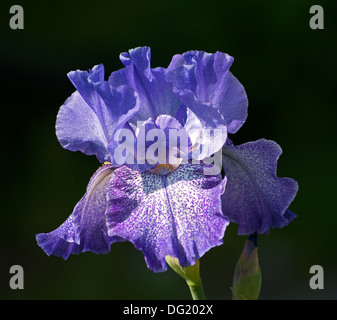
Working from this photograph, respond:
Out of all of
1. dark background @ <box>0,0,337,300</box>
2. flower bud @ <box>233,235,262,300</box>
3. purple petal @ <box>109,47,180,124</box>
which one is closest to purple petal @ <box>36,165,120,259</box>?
purple petal @ <box>109,47,180,124</box>

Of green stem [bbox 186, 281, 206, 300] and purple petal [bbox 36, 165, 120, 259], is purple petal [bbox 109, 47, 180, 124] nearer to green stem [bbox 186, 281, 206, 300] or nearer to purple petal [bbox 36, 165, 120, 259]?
purple petal [bbox 36, 165, 120, 259]

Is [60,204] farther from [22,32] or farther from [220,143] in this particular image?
[220,143]

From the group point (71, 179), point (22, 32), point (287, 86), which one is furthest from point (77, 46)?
point (287, 86)

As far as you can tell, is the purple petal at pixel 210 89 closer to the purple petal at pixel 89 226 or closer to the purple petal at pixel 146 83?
the purple petal at pixel 146 83

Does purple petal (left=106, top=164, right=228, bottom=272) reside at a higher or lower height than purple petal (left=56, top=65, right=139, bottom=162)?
lower

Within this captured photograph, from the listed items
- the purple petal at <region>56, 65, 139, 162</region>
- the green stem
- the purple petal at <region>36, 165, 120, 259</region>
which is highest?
the purple petal at <region>56, 65, 139, 162</region>

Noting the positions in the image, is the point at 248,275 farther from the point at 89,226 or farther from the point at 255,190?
the point at 89,226

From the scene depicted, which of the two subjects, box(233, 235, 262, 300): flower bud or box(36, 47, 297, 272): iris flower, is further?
box(233, 235, 262, 300): flower bud
